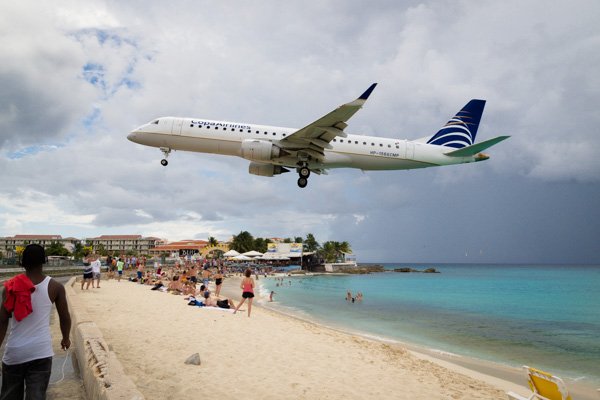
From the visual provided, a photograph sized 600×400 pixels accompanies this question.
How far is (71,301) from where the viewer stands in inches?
417

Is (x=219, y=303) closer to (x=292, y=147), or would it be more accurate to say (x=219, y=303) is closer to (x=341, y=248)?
(x=292, y=147)

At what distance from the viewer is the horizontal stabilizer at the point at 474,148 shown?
1392cm

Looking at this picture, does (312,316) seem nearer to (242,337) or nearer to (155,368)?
(242,337)

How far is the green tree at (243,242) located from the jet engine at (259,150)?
90.5 m

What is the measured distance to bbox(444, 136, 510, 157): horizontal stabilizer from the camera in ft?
45.7

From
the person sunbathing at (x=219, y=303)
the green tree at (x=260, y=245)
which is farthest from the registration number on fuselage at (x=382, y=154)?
the green tree at (x=260, y=245)

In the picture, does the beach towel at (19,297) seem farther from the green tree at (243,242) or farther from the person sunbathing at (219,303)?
the green tree at (243,242)

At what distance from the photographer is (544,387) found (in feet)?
19.6

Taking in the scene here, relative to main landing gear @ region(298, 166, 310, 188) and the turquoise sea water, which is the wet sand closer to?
the turquoise sea water

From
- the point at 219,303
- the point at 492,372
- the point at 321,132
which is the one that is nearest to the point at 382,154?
the point at 321,132

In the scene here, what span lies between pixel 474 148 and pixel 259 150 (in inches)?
394

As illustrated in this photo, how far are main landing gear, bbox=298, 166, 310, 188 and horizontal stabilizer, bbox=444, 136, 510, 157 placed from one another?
7341 mm

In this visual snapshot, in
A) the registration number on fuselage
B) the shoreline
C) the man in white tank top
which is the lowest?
the shoreline

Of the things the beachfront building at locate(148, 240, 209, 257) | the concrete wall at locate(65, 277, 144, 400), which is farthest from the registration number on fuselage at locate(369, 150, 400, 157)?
the beachfront building at locate(148, 240, 209, 257)
